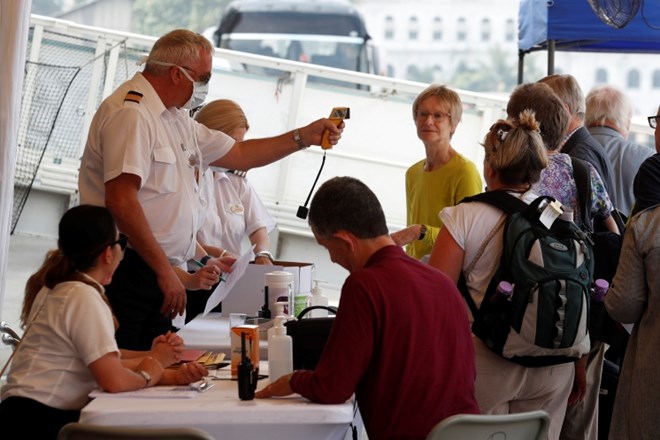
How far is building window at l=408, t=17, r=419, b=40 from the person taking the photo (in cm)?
4678

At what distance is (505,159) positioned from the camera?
2963 mm

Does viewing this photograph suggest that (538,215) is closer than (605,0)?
Yes

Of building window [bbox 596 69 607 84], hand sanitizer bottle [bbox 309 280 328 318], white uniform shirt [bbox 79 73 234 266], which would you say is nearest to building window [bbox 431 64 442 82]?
building window [bbox 596 69 607 84]

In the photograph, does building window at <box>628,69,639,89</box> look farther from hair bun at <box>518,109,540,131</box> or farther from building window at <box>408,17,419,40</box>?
hair bun at <box>518,109,540,131</box>

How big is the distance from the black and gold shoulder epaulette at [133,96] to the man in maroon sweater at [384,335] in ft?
3.68

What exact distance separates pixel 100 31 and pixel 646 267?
6659 millimetres

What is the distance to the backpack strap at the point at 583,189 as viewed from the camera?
3471 mm

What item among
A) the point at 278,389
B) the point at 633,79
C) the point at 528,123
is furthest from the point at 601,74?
the point at 278,389

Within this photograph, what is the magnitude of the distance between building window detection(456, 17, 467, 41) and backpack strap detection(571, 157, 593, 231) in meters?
44.4

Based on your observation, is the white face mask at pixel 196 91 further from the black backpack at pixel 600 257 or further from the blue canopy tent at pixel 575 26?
the blue canopy tent at pixel 575 26

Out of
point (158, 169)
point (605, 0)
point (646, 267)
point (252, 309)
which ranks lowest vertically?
point (252, 309)

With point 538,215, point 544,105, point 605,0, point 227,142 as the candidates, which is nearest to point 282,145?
point 227,142

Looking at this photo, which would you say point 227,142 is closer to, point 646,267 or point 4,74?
point 4,74

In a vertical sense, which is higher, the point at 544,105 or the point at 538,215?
the point at 544,105
